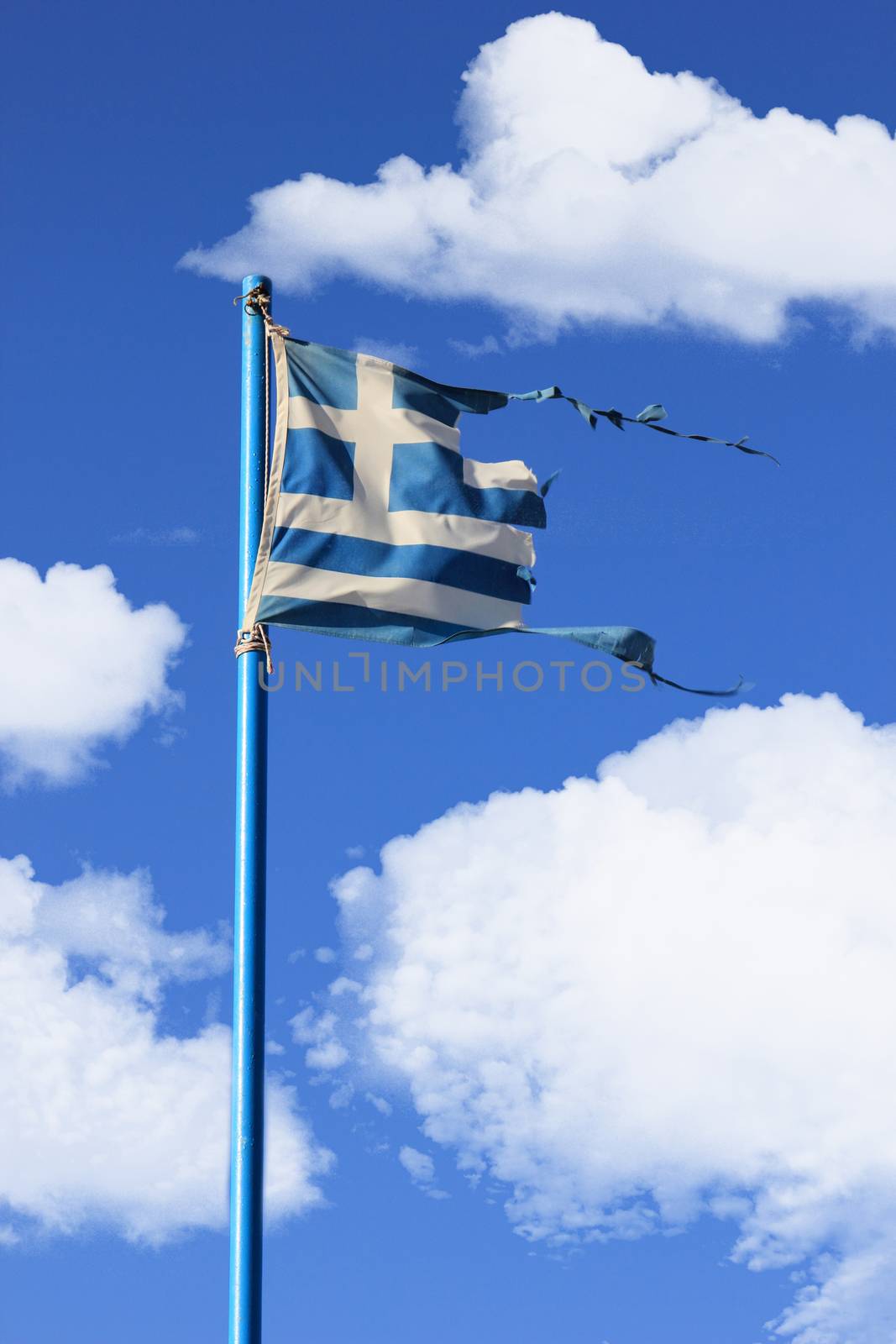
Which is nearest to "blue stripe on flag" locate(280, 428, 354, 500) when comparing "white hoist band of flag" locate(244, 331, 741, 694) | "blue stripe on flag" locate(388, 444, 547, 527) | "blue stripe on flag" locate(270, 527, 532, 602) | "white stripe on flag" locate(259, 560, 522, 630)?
"white hoist band of flag" locate(244, 331, 741, 694)

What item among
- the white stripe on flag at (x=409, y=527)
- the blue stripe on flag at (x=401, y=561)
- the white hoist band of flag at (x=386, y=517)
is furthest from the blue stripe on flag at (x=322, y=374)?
the blue stripe on flag at (x=401, y=561)

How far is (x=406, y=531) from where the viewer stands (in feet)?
45.2

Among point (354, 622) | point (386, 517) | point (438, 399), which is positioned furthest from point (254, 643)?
point (438, 399)

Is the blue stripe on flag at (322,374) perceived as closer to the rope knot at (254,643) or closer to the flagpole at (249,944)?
the flagpole at (249,944)

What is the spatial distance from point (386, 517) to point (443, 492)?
0.67 m

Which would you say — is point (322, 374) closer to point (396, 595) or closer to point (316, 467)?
point (316, 467)

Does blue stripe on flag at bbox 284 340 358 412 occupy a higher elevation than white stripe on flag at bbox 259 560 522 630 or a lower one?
higher

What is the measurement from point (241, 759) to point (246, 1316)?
3.54 m

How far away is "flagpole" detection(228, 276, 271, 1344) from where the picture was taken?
10.5 m

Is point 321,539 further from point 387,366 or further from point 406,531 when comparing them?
point 387,366

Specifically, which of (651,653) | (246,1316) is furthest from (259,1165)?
(651,653)

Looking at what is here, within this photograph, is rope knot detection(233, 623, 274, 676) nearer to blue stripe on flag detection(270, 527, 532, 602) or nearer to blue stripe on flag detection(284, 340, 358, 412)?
blue stripe on flag detection(270, 527, 532, 602)

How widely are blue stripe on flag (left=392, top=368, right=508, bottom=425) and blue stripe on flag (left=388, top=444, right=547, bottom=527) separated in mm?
349

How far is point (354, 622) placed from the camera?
1319 cm
